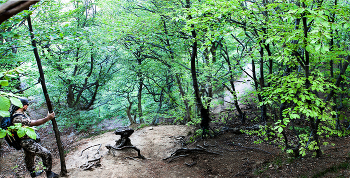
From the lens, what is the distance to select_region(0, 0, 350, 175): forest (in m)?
4.21

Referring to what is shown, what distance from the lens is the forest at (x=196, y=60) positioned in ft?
13.8

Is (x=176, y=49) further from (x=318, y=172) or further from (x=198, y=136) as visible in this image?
(x=318, y=172)

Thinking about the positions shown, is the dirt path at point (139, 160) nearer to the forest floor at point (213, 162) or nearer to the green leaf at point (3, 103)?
the forest floor at point (213, 162)

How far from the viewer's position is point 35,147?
183 inches

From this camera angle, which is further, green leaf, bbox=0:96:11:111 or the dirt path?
the dirt path

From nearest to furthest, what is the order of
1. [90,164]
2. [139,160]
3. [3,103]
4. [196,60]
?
1. [3,103]
2. [90,164]
3. [139,160]
4. [196,60]

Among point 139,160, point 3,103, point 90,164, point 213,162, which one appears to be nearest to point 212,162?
point 213,162

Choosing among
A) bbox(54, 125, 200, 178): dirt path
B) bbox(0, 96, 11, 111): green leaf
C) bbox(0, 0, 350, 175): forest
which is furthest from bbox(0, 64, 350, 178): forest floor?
bbox(0, 96, 11, 111): green leaf

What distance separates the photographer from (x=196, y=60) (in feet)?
35.3

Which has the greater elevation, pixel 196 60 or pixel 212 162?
pixel 196 60

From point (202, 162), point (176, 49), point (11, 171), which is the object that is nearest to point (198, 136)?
point (202, 162)

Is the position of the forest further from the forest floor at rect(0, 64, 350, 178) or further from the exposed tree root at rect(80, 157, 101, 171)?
the exposed tree root at rect(80, 157, 101, 171)

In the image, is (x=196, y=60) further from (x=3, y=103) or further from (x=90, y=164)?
(x=3, y=103)

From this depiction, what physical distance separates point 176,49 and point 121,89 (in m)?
6.47
